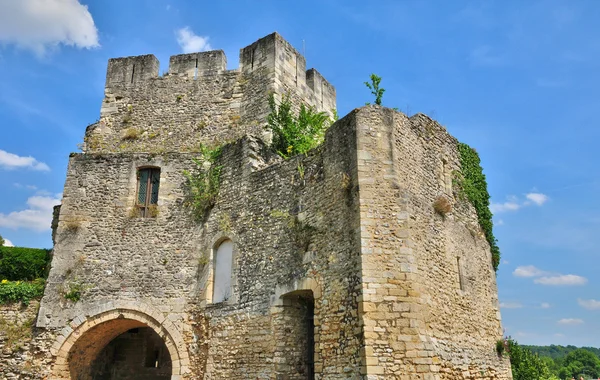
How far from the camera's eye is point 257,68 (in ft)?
56.0

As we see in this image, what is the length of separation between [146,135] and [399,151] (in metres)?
9.24

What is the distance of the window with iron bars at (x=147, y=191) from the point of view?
14961mm

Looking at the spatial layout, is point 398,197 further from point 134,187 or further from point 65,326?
point 65,326

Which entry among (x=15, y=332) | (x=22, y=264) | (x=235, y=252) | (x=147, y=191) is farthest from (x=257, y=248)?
(x=22, y=264)

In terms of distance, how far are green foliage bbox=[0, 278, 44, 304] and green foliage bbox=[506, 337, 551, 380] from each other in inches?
482

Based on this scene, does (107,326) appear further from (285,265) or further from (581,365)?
(581,365)

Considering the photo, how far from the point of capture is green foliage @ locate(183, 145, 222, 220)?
47.3ft

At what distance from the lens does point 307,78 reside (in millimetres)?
18578

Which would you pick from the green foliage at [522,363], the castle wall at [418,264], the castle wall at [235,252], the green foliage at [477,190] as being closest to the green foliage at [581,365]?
the green foliage at [522,363]

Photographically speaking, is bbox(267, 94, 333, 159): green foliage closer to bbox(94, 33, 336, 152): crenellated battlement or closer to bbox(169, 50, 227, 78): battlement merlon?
bbox(94, 33, 336, 152): crenellated battlement

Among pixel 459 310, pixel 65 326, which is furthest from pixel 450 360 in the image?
pixel 65 326

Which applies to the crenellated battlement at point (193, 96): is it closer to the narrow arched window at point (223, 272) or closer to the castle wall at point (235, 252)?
the castle wall at point (235, 252)

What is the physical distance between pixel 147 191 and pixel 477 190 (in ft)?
29.9

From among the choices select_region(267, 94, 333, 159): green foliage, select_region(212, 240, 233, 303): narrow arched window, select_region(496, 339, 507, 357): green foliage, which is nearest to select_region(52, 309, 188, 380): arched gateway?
select_region(212, 240, 233, 303): narrow arched window
